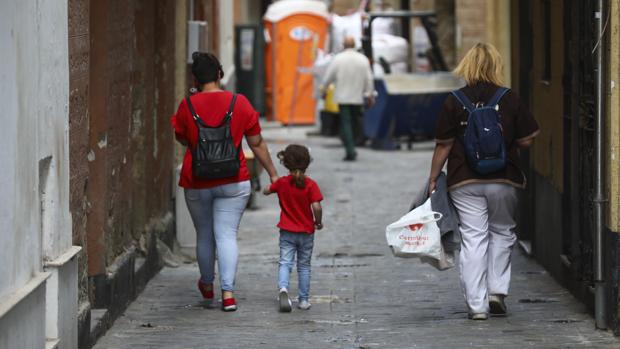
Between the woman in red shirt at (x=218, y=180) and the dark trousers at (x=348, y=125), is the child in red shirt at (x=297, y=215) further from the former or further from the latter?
the dark trousers at (x=348, y=125)

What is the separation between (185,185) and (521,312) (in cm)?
234

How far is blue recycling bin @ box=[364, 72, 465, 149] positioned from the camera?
2328 centimetres

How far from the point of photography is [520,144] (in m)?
9.38

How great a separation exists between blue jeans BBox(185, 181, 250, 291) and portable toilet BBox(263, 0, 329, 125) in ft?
58.1

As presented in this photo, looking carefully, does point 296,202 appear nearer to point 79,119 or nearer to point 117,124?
point 117,124

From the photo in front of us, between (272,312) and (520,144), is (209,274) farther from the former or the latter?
(520,144)

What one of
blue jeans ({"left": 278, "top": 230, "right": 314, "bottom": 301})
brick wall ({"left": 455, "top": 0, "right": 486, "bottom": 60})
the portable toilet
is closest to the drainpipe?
blue jeans ({"left": 278, "top": 230, "right": 314, "bottom": 301})

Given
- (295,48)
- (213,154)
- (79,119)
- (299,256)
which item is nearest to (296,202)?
(299,256)

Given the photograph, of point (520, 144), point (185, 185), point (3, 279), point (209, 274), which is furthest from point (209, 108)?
point (3, 279)

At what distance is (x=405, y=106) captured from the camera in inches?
921

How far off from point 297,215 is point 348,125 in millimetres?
11596

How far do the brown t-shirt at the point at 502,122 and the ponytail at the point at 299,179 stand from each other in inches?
38.9

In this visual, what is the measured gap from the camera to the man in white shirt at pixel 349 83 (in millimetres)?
21375

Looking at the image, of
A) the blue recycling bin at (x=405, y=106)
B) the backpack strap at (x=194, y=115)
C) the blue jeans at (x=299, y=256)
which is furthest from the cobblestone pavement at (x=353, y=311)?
the blue recycling bin at (x=405, y=106)
